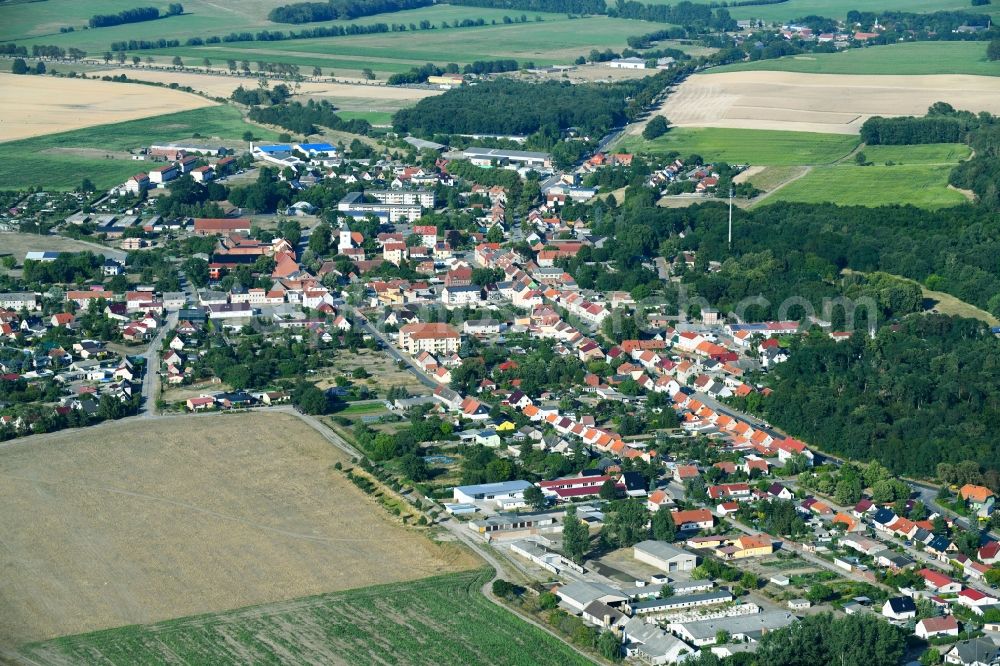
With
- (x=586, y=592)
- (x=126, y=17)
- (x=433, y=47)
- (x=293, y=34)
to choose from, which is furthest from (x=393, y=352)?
(x=126, y=17)

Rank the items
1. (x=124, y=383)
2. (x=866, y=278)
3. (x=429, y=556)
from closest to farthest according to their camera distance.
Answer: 1. (x=429, y=556)
2. (x=124, y=383)
3. (x=866, y=278)

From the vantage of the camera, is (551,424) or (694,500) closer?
(694,500)

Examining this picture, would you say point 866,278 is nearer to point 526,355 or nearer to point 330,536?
point 526,355

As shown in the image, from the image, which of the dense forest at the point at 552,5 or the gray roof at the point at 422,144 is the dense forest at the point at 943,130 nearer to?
the gray roof at the point at 422,144

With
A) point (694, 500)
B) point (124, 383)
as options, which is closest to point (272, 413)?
point (124, 383)

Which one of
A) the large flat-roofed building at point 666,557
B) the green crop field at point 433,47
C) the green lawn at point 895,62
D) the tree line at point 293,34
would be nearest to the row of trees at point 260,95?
the green crop field at point 433,47

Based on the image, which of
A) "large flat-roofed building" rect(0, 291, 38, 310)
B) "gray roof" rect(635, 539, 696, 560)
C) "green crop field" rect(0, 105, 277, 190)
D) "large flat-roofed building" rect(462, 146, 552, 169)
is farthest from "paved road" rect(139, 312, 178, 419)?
"large flat-roofed building" rect(462, 146, 552, 169)
